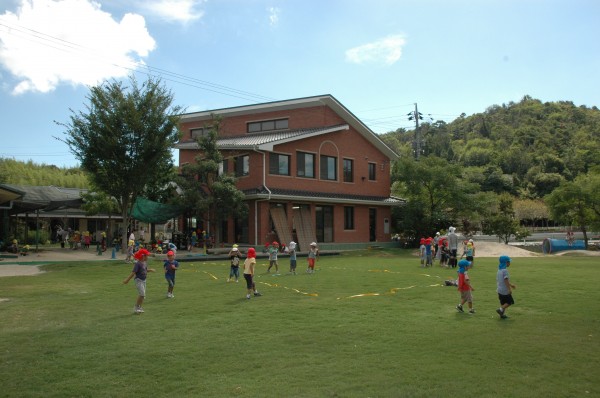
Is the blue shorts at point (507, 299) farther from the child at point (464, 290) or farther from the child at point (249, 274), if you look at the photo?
the child at point (249, 274)

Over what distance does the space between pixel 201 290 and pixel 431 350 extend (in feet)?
29.1

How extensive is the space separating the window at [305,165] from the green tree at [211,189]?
5350 millimetres

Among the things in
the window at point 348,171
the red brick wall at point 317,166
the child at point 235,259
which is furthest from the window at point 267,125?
the child at point 235,259

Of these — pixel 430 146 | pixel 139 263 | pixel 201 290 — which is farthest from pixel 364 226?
pixel 430 146

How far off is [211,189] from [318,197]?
293 inches

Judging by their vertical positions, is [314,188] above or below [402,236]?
above

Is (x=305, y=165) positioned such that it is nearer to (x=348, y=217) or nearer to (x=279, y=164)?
(x=279, y=164)

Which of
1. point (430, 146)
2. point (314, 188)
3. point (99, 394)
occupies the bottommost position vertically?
point (99, 394)

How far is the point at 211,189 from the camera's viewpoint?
93.9ft

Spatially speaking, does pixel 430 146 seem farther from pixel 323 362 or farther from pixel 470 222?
pixel 323 362

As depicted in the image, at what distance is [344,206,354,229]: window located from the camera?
35.8m

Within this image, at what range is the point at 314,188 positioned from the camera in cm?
3372

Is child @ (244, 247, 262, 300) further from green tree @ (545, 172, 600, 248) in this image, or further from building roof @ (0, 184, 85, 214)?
green tree @ (545, 172, 600, 248)

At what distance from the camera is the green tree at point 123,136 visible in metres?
27.1
